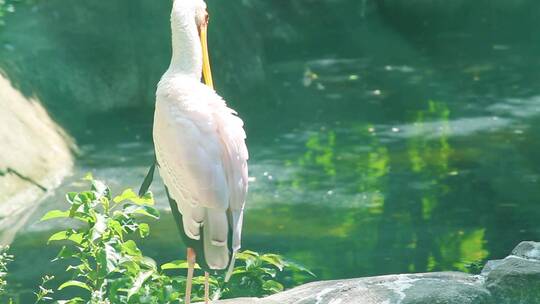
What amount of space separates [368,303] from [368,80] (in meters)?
8.77

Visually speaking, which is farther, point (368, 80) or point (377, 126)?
point (368, 80)

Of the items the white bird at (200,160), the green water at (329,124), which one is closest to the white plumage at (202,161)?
the white bird at (200,160)

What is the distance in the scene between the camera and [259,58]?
1230 cm

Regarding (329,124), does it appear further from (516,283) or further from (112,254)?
(516,283)

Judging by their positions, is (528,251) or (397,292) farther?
(528,251)

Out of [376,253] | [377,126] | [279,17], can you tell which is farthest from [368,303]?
[279,17]

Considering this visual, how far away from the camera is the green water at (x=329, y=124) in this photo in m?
7.42

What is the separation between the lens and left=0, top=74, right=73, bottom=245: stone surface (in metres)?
7.89

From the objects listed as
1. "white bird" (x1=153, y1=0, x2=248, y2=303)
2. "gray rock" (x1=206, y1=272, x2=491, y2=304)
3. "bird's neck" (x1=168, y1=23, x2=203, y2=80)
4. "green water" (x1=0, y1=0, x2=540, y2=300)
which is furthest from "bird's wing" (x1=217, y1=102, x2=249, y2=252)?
"green water" (x1=0, y1=0, x2=540, y2=300)

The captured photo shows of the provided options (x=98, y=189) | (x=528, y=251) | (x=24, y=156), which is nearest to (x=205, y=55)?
(x=98, y=189)

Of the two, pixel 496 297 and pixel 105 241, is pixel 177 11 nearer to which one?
pixel 105 241

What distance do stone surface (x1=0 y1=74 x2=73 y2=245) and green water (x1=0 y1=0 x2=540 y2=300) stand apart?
15cm

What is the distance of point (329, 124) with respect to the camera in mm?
10734

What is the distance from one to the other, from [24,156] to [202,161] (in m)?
4.79
